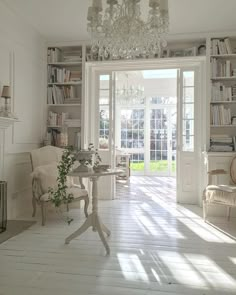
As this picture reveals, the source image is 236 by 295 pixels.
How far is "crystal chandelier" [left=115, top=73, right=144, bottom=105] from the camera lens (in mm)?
8203

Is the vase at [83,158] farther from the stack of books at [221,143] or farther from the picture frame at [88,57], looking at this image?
the picture frame at [88,57]

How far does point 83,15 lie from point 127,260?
3.24 metres

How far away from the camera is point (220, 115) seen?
15.3 ft

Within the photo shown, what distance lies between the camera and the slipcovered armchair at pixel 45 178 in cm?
388

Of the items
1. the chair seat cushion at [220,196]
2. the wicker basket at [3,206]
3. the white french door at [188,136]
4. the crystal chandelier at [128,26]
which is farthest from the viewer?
the white french door at [188,136]

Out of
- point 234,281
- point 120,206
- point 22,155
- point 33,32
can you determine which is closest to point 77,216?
point 120,206

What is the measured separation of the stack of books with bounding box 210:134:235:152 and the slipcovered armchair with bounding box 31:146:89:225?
210cm

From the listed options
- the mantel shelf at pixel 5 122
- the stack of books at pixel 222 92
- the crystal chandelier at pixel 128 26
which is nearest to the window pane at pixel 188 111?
the stack of books at pixel 222 92

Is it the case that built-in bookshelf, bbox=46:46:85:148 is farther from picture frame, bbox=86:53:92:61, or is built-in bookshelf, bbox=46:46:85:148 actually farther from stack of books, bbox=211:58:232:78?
stack of books, bbox=211:58:232:78

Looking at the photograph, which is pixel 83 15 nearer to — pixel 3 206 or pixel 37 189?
pixel 37 189

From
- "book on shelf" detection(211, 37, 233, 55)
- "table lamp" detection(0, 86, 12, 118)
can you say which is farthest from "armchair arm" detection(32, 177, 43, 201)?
"book on shelf" detection(211, 37, 233, 55)

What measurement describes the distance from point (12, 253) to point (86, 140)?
8.64 feet

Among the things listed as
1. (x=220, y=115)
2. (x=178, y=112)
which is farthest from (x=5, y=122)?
(x=220, y=115)

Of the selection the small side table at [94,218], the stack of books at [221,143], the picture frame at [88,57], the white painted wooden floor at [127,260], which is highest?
the picture frame at [88,57]
